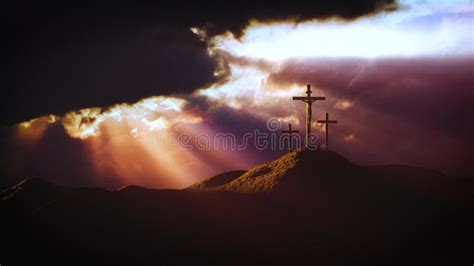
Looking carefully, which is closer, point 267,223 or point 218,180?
point 267,223

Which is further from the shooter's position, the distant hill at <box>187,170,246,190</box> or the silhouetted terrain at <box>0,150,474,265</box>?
the distant hill at <box>187,170,246,190</box>

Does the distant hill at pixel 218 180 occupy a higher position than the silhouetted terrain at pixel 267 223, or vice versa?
the distant hill at pixel 218 180

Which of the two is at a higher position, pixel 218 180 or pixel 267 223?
pixel 218 180

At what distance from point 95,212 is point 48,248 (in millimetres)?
5675

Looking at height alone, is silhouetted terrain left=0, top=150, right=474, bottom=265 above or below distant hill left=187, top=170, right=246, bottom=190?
below

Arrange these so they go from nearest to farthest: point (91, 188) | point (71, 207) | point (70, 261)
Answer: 1. point (70, 261)
2. point (71, 207)
3. point (91, 188)

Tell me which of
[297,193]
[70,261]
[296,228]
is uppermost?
[297,193]

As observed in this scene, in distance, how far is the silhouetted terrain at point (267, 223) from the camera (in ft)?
112

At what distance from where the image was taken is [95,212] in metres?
40.7

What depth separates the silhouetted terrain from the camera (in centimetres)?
3425

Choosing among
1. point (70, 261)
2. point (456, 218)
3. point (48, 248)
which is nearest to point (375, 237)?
point (456, 218)

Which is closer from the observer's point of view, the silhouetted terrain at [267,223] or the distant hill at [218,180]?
the silhouetted terrain at [267,223]

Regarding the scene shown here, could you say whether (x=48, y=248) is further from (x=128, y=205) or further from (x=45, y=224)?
(x=128, y=205)

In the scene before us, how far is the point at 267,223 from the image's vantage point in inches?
1479
